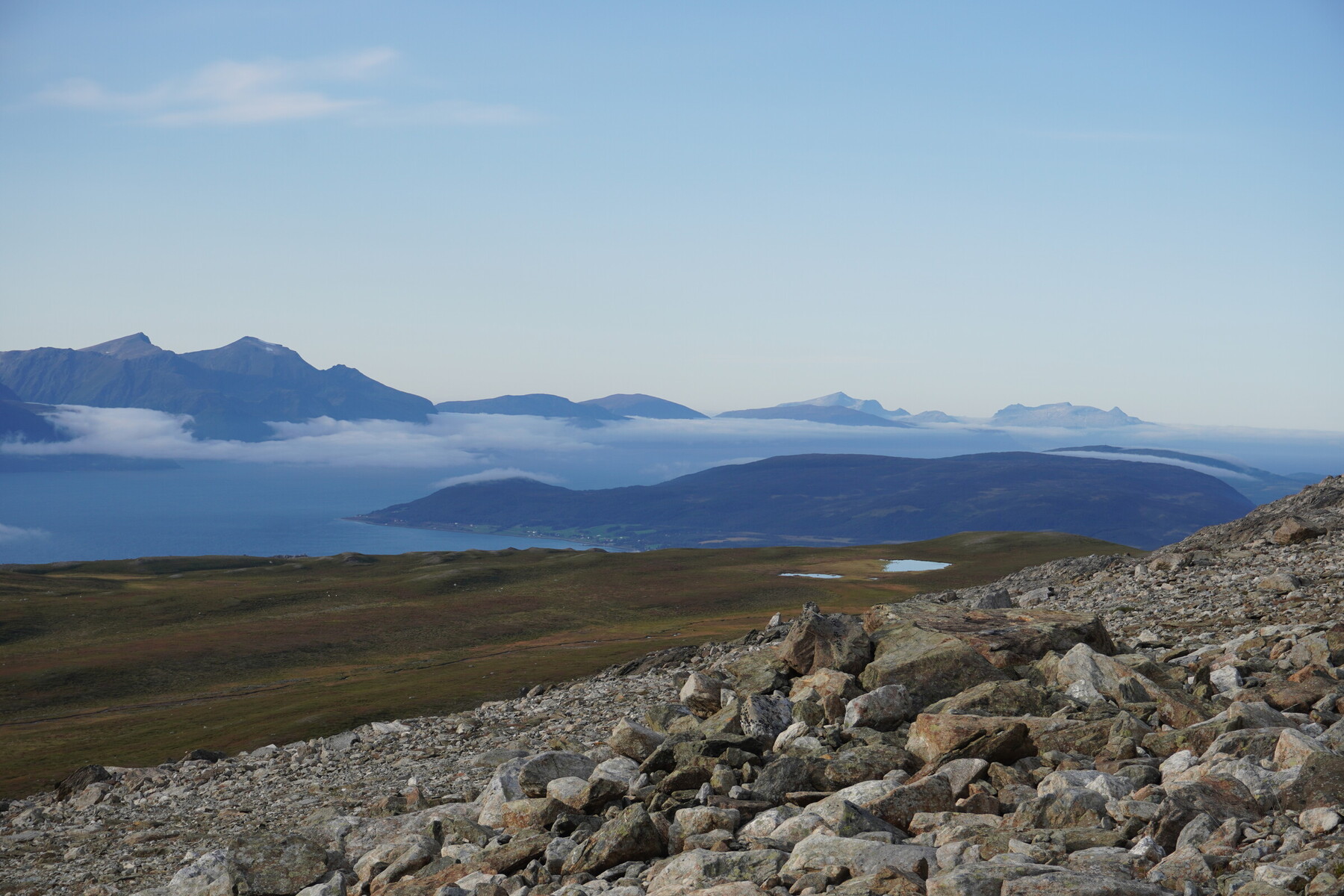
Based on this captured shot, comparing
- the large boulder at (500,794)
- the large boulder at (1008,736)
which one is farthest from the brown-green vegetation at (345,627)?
the large boulder at (1008,736)

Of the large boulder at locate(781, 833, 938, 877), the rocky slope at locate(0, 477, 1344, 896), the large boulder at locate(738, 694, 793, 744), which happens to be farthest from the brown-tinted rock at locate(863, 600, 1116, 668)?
the large boulder at locate(781, 833, 938, 877)

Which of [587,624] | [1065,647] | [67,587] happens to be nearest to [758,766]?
[1065,647]

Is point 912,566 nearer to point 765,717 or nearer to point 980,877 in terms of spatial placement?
point 765,717

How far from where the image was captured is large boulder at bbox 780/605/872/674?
24.5 meters

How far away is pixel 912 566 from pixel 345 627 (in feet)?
269

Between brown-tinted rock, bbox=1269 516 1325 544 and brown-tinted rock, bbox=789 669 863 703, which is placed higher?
brown-tinted rock, bbox=1269 516 1325 544

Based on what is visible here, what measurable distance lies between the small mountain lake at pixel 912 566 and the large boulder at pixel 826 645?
10961 cm

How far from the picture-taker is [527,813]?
1939 centimetres

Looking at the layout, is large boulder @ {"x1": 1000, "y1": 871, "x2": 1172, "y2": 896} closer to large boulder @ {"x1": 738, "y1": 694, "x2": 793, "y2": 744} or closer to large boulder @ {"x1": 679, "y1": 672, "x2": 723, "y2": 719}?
large boulder @ {"x1": 738, "y1": 694, "x2": 793, "y2": 744}

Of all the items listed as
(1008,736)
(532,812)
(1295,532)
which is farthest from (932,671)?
(1295,532)

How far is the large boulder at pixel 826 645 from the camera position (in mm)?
24547

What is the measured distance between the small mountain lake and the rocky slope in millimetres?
100805

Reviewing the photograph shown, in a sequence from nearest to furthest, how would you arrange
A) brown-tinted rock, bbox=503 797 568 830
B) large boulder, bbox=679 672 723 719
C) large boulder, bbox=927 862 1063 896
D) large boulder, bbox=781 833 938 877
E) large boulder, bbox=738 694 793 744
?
1. large boulder, bbox=927 862 1063 896
2. large boulder, bbox=781 833 938 877
3. brown-tinted rock, bbox=503 797 568 830
4. large boulder, bbox=738 694 793 744
5. large boulder, bbox=679 672 723 719

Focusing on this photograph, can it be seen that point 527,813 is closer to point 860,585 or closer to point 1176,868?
point 1176,868
